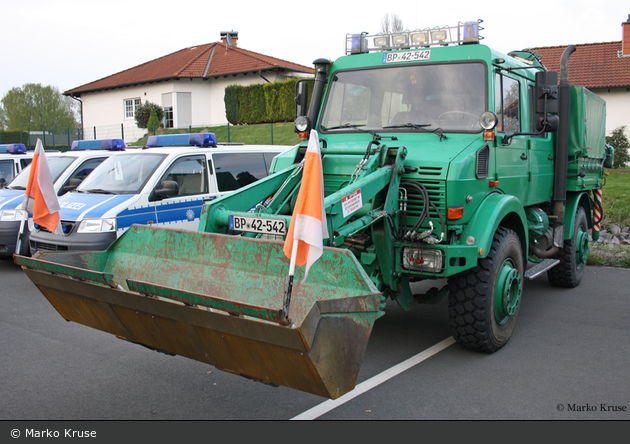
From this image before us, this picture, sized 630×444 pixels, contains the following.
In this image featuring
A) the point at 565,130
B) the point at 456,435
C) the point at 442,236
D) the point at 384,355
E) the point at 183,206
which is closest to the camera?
the point at 456,435

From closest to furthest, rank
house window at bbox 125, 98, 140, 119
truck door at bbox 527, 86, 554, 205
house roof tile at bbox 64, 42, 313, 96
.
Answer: truck door at bbox 527, 86, 554, 205
house roof tile at bbox 64, 42, 313, 96
house window at bbox 125, 98, 140, 119

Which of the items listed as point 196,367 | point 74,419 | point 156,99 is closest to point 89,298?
point 74,419

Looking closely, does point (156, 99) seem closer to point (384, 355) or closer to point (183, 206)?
point (183, 206)

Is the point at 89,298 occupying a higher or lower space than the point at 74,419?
higher

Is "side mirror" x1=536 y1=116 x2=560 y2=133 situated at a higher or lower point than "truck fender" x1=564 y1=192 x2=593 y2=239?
higher

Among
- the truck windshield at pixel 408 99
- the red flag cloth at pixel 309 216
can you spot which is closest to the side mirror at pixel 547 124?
the truck windshield at pixel 408 99

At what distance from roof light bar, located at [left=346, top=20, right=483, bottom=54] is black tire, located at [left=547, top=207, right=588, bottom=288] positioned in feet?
11.4

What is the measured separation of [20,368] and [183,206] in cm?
364

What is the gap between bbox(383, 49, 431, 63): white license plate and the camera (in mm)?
5164

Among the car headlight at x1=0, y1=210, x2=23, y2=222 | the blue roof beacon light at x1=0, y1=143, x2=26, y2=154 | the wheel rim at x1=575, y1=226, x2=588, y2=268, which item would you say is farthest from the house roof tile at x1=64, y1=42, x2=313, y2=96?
the wheel rim at x1=575, y1=226, x2=588, y2=268

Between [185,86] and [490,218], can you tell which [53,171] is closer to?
[490,218]

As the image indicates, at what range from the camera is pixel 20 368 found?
4570 mm

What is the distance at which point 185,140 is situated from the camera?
29.7ft

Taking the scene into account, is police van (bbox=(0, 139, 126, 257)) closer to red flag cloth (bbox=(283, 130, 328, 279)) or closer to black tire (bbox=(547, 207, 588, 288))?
red flag cloth (bbox=(283, 130, 328, 279))
